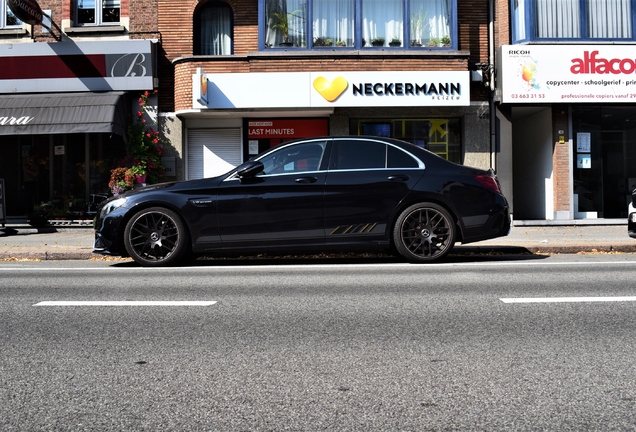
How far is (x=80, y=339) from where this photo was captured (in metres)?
4.82

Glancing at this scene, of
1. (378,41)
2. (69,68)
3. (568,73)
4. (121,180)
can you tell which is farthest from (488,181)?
(69,68)

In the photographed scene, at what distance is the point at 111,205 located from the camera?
923cm

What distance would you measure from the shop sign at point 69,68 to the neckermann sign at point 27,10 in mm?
808

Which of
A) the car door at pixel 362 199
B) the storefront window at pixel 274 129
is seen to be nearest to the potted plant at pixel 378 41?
the storefront window at pixel 274 129

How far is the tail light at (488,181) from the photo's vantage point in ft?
30.5

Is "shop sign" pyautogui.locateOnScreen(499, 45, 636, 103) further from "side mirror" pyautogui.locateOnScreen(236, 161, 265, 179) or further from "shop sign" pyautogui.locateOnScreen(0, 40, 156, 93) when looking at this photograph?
"side mirror" pyautogui.locateOnScreen(236, 161, 265, 179)

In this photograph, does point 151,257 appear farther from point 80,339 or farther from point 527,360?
point 527,360

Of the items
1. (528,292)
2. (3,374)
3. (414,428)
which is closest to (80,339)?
(3,374)

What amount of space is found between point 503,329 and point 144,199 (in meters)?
5.50

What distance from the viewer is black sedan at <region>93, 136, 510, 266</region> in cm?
905

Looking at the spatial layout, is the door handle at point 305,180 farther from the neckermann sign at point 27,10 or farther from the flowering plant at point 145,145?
the neckermann sign at point 27,10

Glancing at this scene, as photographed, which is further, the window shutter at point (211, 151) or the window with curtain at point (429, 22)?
the window shutter at point (211, 151)

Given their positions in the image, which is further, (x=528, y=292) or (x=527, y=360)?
(x=528, y=292)

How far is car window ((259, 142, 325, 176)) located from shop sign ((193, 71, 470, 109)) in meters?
8.02
